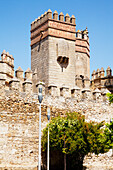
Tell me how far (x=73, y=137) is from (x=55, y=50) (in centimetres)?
1165

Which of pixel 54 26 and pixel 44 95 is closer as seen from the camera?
pixel 44 95

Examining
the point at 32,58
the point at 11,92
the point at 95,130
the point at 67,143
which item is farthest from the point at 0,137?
the point at 32,58

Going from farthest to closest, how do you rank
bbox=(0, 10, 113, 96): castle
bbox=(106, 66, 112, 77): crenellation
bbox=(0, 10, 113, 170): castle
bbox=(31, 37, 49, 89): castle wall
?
bbox=(106, 66, 112, 77): crenellation, bbox=(31, 37, 49, 89): castle wall, bbox=(0, 10, 113, 96): castle, bbox=(0, 10, 113, 170): castle

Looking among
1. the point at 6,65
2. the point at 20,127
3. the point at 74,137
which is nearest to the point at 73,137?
the point at 74,137

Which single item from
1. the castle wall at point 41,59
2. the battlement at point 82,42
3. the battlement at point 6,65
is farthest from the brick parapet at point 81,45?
the battlement at point 6,65

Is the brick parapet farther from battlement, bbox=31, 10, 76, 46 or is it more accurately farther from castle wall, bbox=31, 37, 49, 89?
castle wall, bbox=31, 37, 49, 89

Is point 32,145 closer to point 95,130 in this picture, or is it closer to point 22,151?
point 22,151

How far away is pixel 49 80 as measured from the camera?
2598cm

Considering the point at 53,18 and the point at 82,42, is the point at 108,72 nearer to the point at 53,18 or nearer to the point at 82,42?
the point at 82,42

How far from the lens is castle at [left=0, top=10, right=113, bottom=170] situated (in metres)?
17.3

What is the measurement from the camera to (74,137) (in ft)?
55.3

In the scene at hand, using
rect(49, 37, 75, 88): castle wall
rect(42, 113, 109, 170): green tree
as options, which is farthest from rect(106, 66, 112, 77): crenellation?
rect(42, 113, 109, 170): green tree

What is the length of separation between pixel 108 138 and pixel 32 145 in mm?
4896

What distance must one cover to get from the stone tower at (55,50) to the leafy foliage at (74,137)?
29.2 feet
